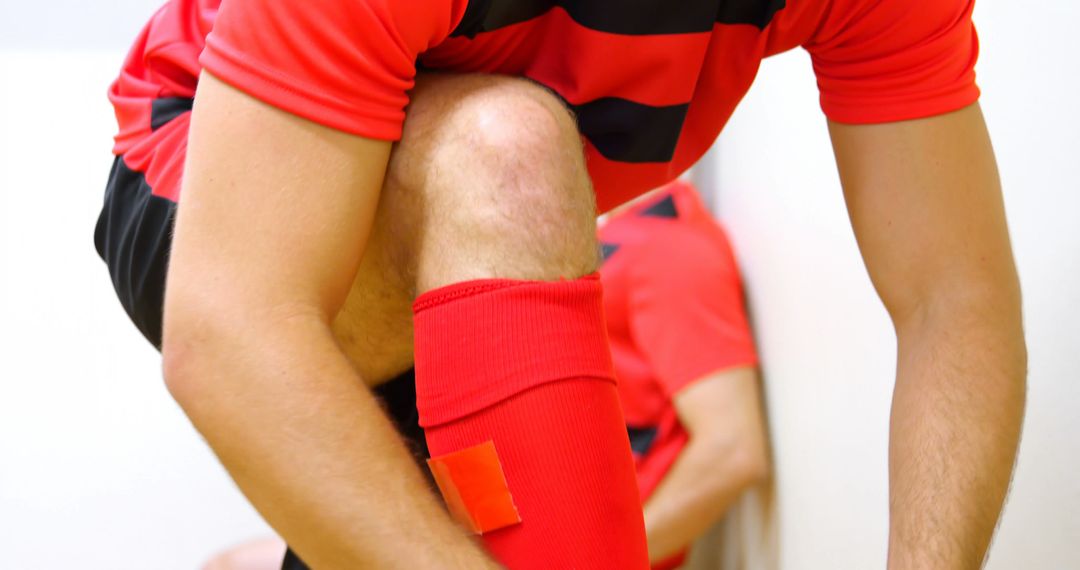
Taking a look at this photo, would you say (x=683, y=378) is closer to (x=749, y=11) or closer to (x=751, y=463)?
(x=751, y=463)

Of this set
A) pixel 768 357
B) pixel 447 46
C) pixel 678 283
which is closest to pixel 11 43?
pixel 678 283

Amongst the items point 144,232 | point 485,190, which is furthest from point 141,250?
point 485,190

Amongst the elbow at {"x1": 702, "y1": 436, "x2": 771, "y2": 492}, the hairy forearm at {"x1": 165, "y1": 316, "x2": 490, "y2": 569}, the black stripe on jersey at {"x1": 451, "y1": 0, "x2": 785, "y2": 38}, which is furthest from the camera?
the elbow at {"x1": 702, "y1": 436, "x2": 771, "y2": 492}

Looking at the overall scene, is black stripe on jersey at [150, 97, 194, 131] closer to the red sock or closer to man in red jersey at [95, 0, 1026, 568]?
man in red jersey at [95, 0, 1026, 568]

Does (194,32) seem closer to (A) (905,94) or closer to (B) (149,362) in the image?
(A) (905,94)

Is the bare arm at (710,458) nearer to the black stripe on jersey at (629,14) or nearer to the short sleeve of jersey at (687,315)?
the short sleeve of jersey at (687,315)

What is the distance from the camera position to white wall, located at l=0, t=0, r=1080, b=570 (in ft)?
2.84

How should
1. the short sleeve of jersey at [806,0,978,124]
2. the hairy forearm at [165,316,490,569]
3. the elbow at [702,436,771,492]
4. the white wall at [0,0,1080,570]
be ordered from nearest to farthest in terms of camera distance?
the hairy forearm at [165,316,490,569] → the short sleeve of jersey at [806,0,978,124] → the white wall at [0,0,1080,570] → the elbow at [702,436,771,492]

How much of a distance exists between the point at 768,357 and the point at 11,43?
3.97 ft

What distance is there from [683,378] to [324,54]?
1058mm

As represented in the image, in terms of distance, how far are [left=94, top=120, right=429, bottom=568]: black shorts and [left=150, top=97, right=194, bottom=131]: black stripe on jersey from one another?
40 millimetres

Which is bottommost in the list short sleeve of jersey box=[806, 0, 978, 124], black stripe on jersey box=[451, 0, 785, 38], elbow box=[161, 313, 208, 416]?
elbow box=[161, 313, 208, 416]

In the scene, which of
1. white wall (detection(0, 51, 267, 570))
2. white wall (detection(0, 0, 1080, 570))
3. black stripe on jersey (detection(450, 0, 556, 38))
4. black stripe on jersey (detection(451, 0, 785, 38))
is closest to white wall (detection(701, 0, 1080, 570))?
white wall (detection(0, 0, 1080, 570))

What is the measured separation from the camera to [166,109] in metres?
0.79
